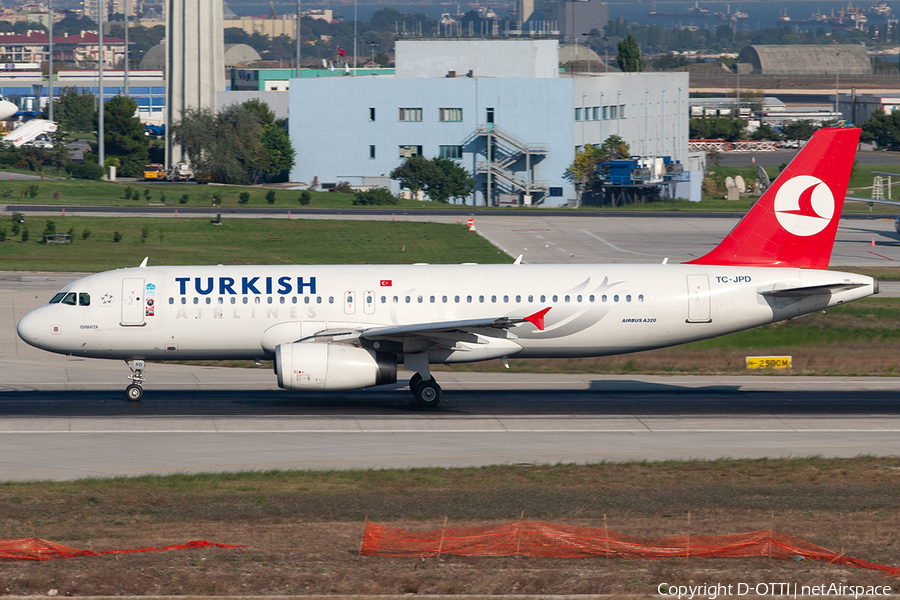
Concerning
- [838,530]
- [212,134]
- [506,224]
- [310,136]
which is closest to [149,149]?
[212,134]

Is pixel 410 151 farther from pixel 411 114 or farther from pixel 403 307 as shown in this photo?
pixel 403 307

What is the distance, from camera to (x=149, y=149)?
474 ft

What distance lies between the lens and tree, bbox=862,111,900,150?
17575cm

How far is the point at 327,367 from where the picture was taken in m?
33.3

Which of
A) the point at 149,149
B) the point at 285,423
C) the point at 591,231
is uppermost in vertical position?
the point at 149,149

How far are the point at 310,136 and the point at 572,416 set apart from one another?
96187 millimetres

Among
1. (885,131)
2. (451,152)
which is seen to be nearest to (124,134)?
(451,152)

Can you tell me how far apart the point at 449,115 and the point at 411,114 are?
14.6 feet

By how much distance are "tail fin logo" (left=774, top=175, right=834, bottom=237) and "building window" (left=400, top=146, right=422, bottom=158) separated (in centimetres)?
8680

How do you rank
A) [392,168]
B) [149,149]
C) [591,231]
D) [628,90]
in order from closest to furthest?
[591,231] < [392,168] < [628,90] < [149,149]

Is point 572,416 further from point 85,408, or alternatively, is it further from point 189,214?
point 189,214

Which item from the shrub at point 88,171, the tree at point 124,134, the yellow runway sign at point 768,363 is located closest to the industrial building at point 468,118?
the shrub at point 88,171

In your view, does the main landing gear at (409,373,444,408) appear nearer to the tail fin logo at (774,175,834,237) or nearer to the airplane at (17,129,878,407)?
the airplane at (17,129,878,407)

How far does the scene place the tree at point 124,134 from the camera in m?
138
